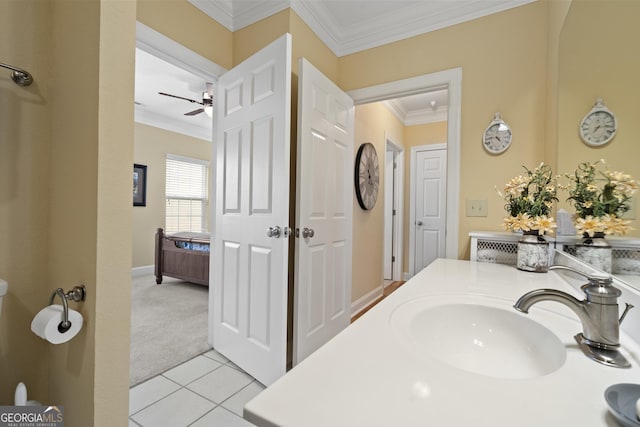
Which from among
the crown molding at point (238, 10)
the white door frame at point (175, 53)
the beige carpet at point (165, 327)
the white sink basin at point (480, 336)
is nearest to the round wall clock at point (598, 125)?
the white sink basin at point (480, 336)

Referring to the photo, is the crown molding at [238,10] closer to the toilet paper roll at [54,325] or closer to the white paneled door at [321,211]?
the white paneled door at [321,211]

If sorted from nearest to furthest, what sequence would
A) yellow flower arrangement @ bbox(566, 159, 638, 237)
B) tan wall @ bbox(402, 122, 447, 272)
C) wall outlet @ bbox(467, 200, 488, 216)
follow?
yellow flower arrangement @ bbox(566, 159, 638, 237) → wall outlet @ bbox(467, 200, 488, 216) → tan wall @ bbox(402, 122, 447, 272)

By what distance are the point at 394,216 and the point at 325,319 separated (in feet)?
8.82

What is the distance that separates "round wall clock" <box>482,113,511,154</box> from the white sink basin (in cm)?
140

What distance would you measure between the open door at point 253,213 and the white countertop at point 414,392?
3.83ft

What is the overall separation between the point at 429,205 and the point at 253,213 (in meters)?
3.32

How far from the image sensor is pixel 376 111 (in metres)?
3.50

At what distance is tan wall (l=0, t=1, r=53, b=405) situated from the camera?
1.08 m

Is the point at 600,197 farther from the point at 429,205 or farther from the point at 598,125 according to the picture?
the point at 429,205

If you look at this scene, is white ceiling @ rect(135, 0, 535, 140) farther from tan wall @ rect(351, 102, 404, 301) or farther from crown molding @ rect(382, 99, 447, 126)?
crown molding @ rect(382, 99, 447, 126)

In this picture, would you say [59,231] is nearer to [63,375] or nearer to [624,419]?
[63,375]

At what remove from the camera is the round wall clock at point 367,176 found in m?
2.99

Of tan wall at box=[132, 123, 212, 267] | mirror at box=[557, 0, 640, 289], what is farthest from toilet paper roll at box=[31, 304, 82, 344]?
tan wall at box=[132, 123, 212, 267]

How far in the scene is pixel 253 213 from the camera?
1.85 metres
